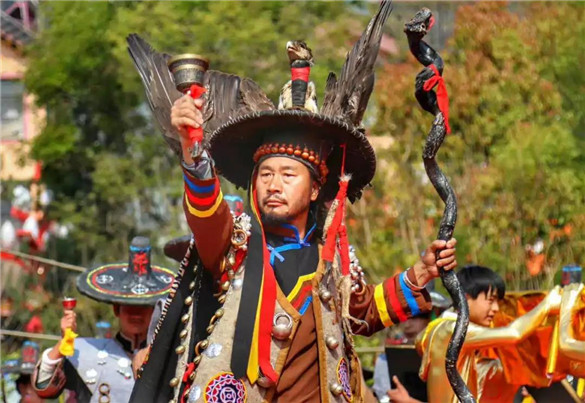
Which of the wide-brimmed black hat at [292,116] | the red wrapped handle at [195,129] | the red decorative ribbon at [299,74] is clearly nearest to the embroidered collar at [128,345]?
the wide-brimmed black hat at [292,116]

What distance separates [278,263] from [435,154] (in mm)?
816

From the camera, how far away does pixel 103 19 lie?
23.3 metres

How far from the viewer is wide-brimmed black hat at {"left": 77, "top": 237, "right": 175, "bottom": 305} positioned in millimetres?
8484

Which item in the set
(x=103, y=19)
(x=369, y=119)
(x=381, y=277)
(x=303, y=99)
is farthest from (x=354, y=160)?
(x=103, y=19)

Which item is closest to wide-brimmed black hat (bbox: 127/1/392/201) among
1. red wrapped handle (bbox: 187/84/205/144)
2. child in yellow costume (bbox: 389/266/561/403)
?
red wrapped handle (bbox: 187/84/205/144)

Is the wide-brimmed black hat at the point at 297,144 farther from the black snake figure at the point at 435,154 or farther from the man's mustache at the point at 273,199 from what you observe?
the black snake figure at the point at 435,154

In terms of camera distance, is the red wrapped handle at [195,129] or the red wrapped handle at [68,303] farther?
the red wrapped handle at [68,303]

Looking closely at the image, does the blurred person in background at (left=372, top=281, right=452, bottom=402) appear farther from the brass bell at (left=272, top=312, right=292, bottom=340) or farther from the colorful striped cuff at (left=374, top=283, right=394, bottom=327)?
the brass bell at (left=272, top=312, right=292, bottom=340)

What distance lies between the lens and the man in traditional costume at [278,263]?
19.2ft

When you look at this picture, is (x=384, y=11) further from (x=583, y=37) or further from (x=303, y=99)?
(x=583, y=37)

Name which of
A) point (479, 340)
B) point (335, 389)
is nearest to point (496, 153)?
point (479, 340)

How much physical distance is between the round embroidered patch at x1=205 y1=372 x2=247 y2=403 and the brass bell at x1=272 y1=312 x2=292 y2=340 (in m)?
0.25

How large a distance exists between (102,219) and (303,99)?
17.8 meters

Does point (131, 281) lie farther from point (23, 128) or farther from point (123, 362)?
point (23, 128)
